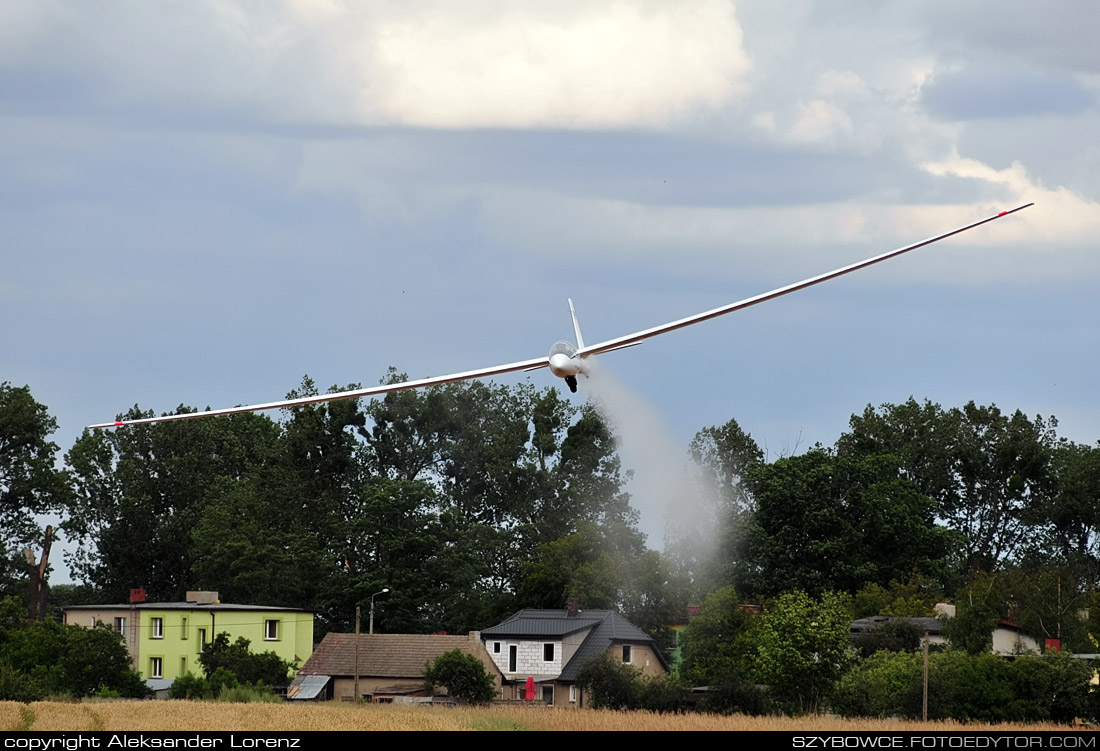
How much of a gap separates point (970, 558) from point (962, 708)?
61417 mm

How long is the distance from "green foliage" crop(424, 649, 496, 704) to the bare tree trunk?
46.4 meters

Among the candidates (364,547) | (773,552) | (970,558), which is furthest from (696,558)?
(970,558)

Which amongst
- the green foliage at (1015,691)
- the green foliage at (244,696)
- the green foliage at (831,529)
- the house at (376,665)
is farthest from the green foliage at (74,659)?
the green foliage at (831,529)

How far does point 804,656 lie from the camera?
217 ft

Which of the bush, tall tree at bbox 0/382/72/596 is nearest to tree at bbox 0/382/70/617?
tall tree at bbox 0/382/72/596

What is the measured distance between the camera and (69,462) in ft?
395

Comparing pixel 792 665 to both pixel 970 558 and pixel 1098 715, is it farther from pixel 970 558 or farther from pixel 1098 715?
pixel 970 558

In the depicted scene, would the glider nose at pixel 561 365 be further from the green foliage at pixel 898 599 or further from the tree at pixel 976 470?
the tree at pixel 976 470

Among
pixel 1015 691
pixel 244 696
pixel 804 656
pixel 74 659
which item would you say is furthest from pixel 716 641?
pixel 74 659

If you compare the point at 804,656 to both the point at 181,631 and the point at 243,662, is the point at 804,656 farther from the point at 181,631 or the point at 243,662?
the point at 181,631

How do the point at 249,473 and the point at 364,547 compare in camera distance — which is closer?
the point at 364,547

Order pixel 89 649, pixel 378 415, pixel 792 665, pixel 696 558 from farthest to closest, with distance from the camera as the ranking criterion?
1. pixel 378 415
2. pixel 696 558
3. pixel 89 649
4. pixel 792 665

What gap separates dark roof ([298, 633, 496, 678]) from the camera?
81562mm

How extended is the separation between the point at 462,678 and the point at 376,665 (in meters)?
7.55
